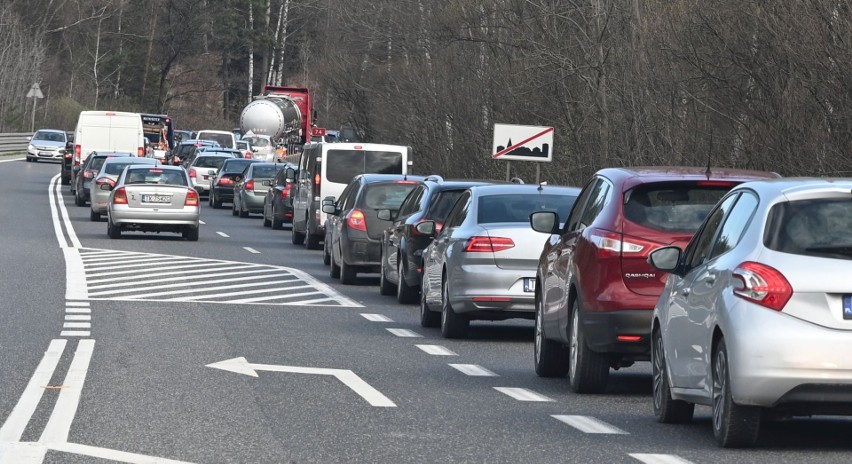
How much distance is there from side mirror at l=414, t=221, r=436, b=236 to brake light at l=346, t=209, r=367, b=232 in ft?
15.5

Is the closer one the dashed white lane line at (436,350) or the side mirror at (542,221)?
the side mirror at (542,221)

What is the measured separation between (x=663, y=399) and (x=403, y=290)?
33.5 feet

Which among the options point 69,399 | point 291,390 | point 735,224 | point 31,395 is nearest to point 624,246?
point 735,224

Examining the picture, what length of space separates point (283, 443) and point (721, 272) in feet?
8.07

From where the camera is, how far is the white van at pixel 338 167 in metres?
31.8

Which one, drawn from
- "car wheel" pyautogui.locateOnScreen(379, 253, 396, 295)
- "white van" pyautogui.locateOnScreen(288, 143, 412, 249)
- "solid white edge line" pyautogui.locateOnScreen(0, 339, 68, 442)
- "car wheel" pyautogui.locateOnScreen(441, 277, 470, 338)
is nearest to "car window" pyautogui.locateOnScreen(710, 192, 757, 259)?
"solid white edge line" pyautogui.locateOnScreen(0, 339, 68, 442)

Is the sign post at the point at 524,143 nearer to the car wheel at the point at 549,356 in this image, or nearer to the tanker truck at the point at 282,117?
the car wheel at the point at 549,356

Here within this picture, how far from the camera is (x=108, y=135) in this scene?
177 feet

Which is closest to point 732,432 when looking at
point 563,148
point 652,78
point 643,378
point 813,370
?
point 813,370

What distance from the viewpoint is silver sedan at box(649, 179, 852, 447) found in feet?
28.5

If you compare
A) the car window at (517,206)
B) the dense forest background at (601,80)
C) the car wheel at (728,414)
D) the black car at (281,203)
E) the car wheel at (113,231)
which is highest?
the dense forest background at (601,80)

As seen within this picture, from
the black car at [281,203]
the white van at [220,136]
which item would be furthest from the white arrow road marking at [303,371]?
the white van at [220,136]

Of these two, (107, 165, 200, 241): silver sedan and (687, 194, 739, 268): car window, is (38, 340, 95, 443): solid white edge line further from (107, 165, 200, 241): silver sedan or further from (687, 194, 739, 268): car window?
(107, 165, 200, 241): silver sedan

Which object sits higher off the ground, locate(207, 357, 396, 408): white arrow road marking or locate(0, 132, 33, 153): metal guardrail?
locate(207, 357, 396, 408): white arrow road marking
